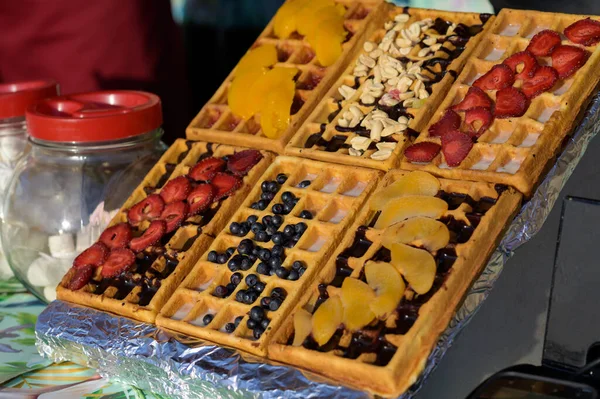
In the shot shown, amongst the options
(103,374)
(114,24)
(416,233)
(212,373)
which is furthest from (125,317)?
(114,24)

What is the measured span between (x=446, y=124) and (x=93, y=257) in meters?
0.87

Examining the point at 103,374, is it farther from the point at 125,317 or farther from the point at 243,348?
the point at 243,348

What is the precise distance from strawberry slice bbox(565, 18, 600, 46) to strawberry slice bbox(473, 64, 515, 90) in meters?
0.16

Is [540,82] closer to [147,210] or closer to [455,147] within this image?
[455,147]

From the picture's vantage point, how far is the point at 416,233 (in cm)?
139

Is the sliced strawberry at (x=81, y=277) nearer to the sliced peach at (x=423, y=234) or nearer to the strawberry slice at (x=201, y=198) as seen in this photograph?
the strawberry slice at (x=201, y=198)

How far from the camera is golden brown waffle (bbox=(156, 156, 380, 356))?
1.44m

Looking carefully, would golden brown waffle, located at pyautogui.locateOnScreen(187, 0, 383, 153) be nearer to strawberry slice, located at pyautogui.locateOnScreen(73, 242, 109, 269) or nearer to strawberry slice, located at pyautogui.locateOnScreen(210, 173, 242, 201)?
strawberry slice, located at pyautogui.locateOnScreen(210, 173, 242, 201)

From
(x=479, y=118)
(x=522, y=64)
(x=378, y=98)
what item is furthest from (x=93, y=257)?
(x=522, y=64)

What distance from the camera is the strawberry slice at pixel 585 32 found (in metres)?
1.63

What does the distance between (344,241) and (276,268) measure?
151 millimetres

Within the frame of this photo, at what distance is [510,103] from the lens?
1614 mm

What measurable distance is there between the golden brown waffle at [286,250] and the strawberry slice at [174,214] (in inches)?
4.9

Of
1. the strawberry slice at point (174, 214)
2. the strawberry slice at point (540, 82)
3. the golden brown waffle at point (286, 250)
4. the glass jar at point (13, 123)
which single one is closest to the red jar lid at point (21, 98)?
the glass jar at point (13, 123)
